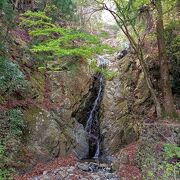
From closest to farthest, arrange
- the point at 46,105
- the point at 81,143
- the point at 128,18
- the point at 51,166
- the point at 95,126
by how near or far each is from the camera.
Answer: the point at 51,166 → the point at 128,18 → the point at 46,105 → the point at 81,143 → the point at 95,126

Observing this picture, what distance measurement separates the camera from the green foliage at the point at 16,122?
824 centimetres

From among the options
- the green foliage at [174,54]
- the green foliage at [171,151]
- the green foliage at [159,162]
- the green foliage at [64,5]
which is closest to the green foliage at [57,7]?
the green foliage at [64,5]

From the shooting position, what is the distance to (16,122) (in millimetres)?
8461

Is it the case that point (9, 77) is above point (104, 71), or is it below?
below

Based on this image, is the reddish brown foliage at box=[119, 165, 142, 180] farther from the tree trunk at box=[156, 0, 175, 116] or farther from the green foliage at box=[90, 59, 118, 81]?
the green foliage at box=[90, 59, 118, 81]

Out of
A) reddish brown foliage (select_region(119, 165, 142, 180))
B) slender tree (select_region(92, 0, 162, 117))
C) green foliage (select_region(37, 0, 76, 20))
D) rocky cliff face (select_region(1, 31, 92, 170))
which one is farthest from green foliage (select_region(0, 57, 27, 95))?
green foliage (select_region(37, 0, 76, 20))

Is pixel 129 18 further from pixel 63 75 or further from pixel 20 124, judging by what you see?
pixel 20 124

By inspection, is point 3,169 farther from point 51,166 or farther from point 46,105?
point 46,105

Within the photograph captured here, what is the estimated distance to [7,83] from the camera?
8.79m

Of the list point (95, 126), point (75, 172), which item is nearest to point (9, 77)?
point (75, 172)

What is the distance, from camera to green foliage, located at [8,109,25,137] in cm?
824

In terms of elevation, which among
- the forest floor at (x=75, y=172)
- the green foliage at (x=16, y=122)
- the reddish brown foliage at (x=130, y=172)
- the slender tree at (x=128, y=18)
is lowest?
the forest floor at (x=75, y=172)

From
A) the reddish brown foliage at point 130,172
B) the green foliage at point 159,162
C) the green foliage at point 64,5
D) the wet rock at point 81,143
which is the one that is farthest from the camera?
the green foliage at point 64,5

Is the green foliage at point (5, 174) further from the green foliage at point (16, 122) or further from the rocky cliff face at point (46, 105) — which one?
the green foliage at point (16, 122)
